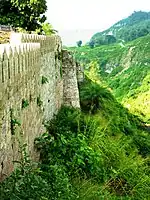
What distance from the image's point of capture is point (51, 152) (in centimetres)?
940

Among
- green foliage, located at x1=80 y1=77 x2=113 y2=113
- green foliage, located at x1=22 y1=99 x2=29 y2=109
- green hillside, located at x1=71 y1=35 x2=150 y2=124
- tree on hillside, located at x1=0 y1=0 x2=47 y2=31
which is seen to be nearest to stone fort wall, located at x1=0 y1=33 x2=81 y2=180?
green foliage, located at x1=22 y1=99 x2=29 y2=109

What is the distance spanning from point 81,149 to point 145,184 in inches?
77.1

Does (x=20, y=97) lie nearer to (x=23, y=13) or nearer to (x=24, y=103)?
(x=24, y=103)

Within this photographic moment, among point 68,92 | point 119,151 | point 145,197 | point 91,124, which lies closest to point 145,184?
point 145,197

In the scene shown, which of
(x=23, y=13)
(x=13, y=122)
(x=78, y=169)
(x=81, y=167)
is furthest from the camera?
(x=23, y=13)

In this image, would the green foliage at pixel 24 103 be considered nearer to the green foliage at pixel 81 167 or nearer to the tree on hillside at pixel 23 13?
the green foliage at pixel 81 167

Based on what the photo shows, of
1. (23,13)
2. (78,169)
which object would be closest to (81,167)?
(78,169)

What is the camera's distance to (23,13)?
2553 cm

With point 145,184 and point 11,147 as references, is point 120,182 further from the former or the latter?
point 11,147

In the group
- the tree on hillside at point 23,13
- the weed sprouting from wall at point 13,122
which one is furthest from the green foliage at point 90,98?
the weed sprouting from wall at point 13,122

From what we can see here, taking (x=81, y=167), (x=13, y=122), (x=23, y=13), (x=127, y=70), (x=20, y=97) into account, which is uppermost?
(x=23, y=13)

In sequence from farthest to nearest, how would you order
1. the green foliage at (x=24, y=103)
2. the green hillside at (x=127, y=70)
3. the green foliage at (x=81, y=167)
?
the green hillside at (x=127, y=70), the green foliage at (x=81, y=167), the green foliage at (x=24, y=103)

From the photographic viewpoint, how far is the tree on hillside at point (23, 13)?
81.2ft

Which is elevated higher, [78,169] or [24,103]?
[24,103]
